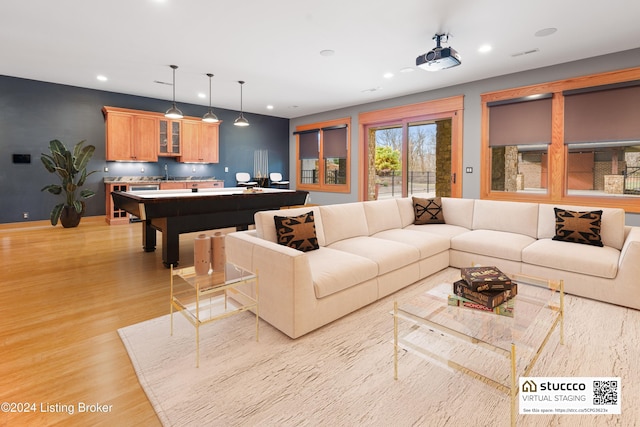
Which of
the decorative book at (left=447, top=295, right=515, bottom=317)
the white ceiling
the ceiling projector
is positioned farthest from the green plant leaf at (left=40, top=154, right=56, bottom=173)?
the decorative book at (left=447, top=295, right=515, bottom=317)

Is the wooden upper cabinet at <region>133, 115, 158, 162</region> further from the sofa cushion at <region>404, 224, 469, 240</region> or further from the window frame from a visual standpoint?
the window frame

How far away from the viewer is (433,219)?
451 cm

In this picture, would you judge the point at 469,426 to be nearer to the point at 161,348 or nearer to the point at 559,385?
the point at 559,385

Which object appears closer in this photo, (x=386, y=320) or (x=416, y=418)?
(x=416, y=418)

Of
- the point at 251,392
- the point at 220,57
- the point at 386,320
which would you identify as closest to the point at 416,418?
the point at 251,392

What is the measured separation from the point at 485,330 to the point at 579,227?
2.37 metres

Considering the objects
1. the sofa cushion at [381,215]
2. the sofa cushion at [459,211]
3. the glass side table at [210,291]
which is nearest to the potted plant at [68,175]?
the glass side table at [210,291]

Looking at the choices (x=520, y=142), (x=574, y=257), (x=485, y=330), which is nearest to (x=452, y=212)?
(x=574, y=257)

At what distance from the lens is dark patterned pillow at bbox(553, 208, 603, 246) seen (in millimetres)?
3293

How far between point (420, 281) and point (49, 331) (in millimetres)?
3185

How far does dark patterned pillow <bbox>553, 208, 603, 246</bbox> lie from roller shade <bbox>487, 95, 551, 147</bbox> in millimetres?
2428

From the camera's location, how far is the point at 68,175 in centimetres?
634

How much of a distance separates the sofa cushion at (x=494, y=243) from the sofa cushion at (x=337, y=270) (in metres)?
1.51

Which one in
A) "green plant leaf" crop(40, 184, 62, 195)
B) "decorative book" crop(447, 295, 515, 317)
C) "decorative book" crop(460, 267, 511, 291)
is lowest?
"decorative book" crop(447, 295, 515, 317)
